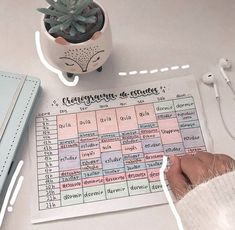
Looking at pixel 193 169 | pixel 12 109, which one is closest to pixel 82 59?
pixel 12 109

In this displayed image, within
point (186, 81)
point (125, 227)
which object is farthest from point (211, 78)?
point (125, 227)

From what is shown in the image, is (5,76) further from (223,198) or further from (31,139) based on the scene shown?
(223,198)

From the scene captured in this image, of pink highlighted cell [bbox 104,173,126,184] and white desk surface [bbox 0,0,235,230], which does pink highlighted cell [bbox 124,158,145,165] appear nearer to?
pink highlighted cell [bbox 104,173,126,184]

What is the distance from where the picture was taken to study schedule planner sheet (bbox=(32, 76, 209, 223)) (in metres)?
0.69

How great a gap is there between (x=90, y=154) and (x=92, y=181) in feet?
0.16

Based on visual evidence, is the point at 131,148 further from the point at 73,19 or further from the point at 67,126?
the point at 73,19

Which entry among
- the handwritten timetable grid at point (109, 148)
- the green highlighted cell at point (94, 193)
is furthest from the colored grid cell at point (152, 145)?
the green highlighted cell at point (94, 193)

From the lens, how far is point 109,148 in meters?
0.73

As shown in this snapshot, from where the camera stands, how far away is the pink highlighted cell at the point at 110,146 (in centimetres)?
73

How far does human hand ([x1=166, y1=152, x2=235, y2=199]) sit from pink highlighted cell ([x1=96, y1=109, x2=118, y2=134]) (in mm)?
120

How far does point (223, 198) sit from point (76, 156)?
256 mm

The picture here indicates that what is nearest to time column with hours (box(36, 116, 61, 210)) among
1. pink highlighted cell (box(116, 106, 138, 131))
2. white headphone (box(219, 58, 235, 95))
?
pink highlighted cell (box(116, 106, 138, 131))

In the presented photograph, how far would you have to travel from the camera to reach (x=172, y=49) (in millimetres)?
828

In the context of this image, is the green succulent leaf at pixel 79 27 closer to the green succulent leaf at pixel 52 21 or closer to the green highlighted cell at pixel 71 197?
the green succulent leaf at pixel 52 21
